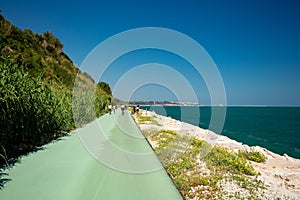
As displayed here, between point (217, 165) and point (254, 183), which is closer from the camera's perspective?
point (254, 183)

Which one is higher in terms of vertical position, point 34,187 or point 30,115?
point 30,115

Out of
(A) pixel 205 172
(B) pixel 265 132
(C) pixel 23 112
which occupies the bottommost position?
(B) pixel 265 132

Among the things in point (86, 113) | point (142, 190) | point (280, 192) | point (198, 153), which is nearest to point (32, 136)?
point (142, 190)

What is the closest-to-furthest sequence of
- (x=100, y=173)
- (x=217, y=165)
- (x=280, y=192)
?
1. (x=280, y=192)
2. (x=100, y=173)
3. (x=217, y=165)

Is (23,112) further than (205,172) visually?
Yes

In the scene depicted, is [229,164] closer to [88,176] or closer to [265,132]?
[88,176]

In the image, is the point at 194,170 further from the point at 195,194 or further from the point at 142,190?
the point at 142,190

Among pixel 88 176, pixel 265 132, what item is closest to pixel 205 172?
pixel 88 176

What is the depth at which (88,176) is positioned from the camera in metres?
4.48

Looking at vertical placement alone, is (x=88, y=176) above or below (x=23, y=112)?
below

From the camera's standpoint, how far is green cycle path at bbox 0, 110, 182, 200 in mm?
3648

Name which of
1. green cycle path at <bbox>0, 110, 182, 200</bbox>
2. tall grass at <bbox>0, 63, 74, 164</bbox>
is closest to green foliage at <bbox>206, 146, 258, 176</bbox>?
green cycle path at <bbox>0, 110, 182, 200</bbox>

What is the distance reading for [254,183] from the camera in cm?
473

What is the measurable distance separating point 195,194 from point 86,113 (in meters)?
12.7
